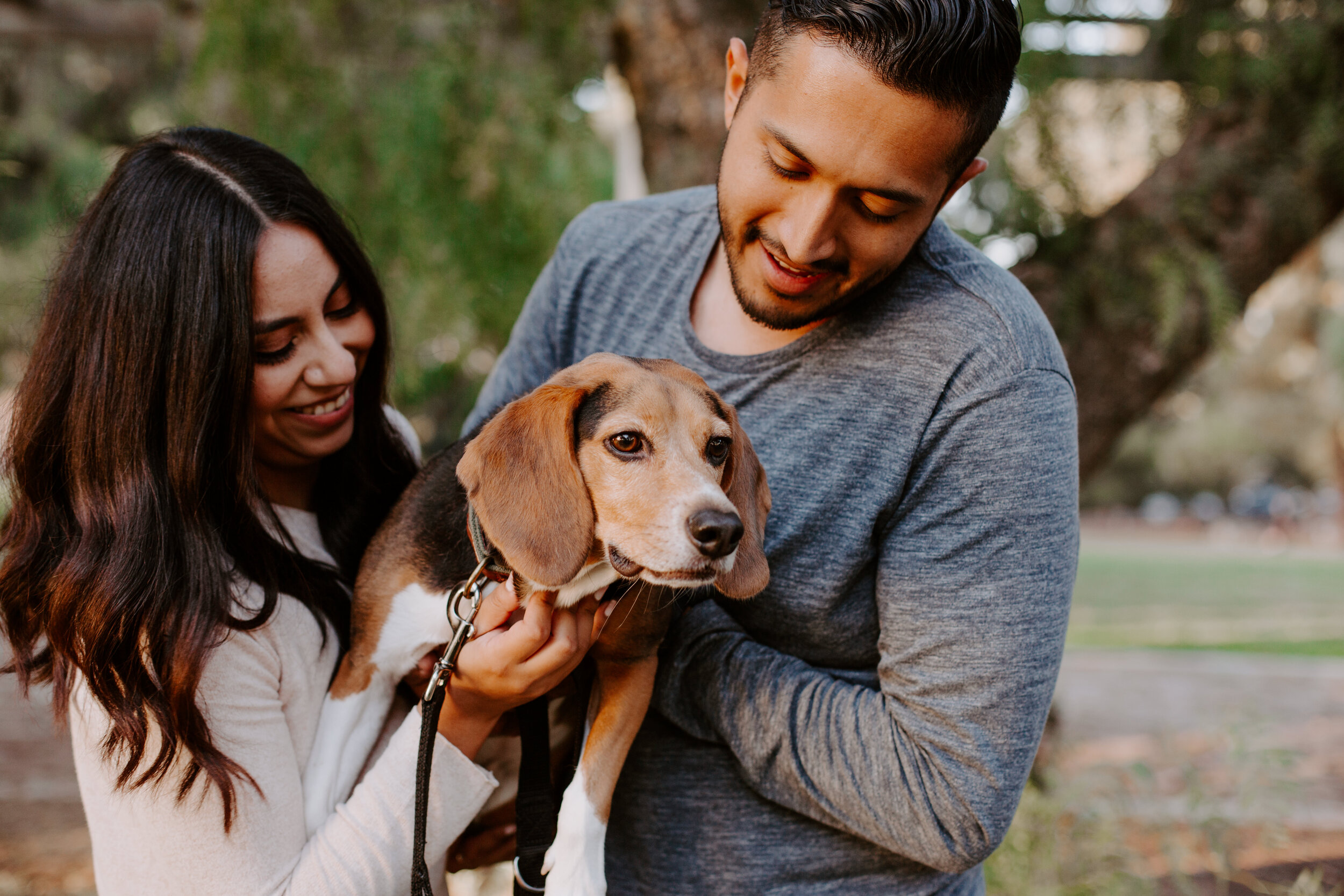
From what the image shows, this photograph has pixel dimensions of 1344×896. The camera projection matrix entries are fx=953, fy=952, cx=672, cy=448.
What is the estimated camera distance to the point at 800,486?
206 cm

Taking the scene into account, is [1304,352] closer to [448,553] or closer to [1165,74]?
[1165,74]

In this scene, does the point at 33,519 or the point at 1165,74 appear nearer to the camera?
the point at 33,519

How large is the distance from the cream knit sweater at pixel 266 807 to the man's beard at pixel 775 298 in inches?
44.1

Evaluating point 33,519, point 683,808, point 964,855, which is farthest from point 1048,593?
point 33,519

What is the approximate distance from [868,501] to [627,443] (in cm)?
53

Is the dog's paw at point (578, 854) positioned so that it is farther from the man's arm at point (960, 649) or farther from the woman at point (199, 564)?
the man's arm at point (960, 649)

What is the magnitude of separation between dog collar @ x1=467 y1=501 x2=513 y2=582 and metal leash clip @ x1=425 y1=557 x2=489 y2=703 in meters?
0.02

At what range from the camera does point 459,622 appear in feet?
6.80

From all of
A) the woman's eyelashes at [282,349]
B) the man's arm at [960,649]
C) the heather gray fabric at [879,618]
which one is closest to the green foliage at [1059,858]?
the heather gray fabric at [879,618]

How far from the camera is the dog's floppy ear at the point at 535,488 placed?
6.41 ft

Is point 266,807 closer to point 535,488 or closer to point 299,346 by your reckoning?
point 535,488

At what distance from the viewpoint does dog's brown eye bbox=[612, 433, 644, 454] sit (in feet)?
6.81

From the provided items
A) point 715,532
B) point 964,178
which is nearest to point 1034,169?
point 964,178

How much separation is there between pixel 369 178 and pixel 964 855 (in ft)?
11.2
